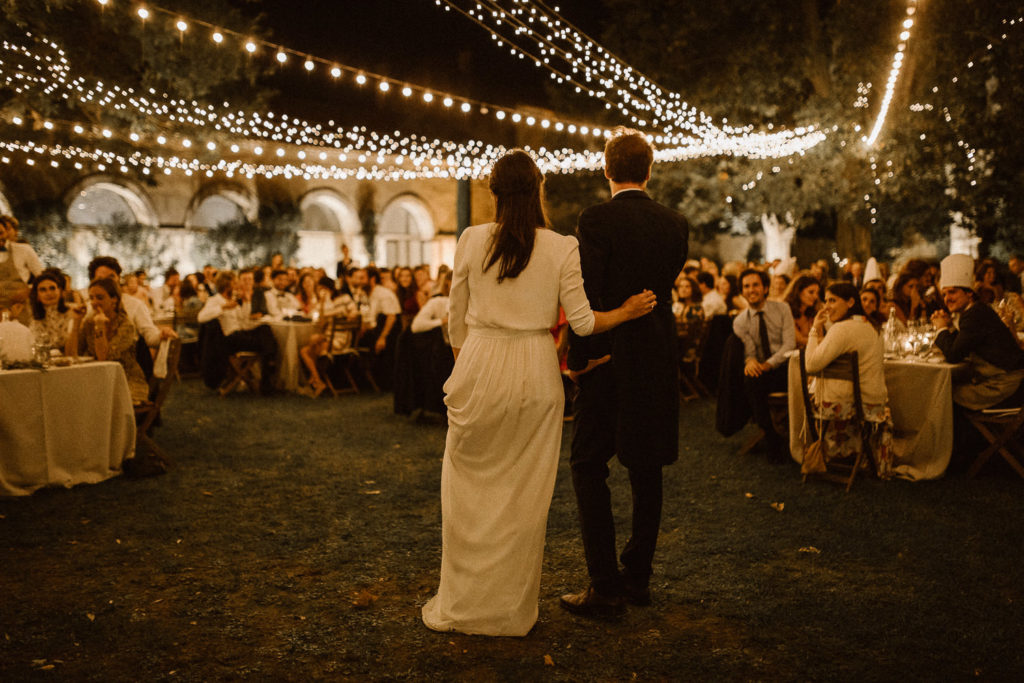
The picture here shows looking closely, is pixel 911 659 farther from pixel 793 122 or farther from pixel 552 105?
pixel 552 105

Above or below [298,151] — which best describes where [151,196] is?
below

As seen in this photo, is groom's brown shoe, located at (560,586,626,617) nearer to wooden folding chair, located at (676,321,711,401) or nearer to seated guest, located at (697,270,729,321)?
wooden folding chair, located at (676,321,711,401)

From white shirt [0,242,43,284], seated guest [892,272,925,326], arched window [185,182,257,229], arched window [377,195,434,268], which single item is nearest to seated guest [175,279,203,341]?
white shirt [0,242,43,284]

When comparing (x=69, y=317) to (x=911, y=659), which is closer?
(x=911, y=659)

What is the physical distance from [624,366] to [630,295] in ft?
0.89

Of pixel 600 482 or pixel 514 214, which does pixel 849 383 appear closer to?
pixel 600 482

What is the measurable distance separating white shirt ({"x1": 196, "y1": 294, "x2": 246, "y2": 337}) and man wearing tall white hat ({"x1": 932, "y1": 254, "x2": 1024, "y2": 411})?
7.00 m

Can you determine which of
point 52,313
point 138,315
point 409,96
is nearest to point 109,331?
point 138,315

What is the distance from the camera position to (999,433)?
541cm

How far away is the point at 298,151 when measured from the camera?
20.6 metres

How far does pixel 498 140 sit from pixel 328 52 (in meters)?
5.27

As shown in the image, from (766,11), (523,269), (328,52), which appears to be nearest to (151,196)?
(328,52)

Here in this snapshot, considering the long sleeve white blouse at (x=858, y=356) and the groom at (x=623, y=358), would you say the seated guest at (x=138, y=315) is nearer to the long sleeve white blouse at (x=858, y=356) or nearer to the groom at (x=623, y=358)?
the groom at (x=623, y=358)

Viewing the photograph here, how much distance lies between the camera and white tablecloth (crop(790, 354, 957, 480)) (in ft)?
17.6
